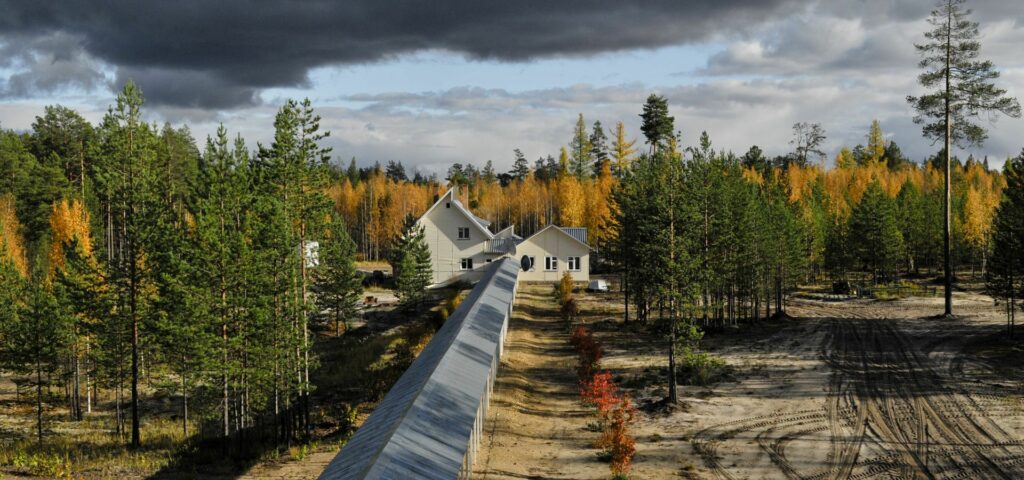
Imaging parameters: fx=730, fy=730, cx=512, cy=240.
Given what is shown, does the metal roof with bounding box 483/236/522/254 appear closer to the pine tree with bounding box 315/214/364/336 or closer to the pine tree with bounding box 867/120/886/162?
the pine tree with bounding box 315/214/364/336

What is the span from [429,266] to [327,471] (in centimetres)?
5079

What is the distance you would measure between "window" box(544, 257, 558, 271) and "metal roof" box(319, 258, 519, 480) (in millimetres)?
44088

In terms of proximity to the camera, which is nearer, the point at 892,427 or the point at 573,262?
the point at 892,427

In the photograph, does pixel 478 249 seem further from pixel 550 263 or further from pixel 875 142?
pixel 875 142

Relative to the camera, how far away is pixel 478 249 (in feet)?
253


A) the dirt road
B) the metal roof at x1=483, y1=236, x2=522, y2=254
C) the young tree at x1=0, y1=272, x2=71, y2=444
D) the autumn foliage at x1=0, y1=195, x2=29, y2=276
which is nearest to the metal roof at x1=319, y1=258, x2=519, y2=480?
the dirt road

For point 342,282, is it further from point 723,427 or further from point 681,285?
point 723,427

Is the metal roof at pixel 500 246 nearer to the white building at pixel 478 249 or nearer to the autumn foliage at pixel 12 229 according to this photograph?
the white building at pixel 478 249

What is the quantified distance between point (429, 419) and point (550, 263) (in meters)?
58.2

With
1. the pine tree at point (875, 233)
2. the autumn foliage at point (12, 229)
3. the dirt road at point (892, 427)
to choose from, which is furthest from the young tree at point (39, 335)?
the pine tree at point (875, 233)

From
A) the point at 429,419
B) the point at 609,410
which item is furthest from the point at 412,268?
the point at 429,419

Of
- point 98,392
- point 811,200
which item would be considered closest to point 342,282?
point 98,392

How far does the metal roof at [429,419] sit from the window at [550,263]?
145 feet

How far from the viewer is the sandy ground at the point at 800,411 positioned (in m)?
23.2
